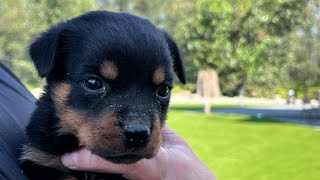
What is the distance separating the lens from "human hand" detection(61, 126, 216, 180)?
78.2 inches

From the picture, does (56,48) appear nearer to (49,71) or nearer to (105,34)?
(49,71)

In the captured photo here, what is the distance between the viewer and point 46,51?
221 cm

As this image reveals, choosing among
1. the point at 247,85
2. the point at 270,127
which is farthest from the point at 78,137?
the point at 247,85

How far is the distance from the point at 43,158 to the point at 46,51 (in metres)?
0.48

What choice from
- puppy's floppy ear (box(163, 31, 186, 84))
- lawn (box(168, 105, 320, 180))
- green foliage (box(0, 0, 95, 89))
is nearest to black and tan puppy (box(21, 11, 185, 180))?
puppy's floppy ear (box(163, 31, 186, 84))

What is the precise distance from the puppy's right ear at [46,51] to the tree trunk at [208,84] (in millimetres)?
28891

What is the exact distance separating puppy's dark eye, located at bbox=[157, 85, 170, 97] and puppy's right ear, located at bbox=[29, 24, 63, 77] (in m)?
0.49

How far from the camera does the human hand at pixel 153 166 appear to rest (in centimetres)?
199

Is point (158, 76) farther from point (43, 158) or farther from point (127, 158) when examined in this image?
point (43, 158)

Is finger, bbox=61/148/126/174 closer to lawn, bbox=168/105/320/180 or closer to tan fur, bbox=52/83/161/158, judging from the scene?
tan fur, bbox=52/83/161/158

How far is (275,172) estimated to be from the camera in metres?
7.51

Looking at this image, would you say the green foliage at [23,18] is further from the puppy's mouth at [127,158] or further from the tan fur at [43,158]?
the puppy's mouth at [127,158]

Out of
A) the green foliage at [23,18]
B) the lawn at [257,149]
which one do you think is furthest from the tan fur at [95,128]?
the green foliage at [23,18]

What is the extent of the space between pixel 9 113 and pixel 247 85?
111 feet
